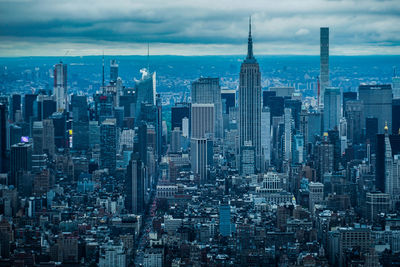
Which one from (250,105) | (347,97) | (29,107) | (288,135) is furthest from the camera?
(250,105)

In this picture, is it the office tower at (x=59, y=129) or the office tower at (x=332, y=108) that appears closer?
the office tower at (x=59, y=129)

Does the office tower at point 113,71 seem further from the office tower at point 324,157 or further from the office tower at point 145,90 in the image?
the office tower at point 324,157

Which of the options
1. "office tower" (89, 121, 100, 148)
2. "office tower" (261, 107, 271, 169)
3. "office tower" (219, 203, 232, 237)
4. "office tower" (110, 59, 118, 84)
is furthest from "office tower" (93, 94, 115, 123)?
"office tower" (219, 203, 232, 237)

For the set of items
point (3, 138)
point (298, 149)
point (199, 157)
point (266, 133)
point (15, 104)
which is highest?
point (15, 104)

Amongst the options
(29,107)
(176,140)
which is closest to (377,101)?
(176,140)

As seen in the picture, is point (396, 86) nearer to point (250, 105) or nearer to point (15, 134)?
point (250, 105)

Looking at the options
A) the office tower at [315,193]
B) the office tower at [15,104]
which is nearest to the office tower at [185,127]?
the office tower at [15,104]

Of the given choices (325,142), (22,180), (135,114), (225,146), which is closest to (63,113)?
(135,114)
